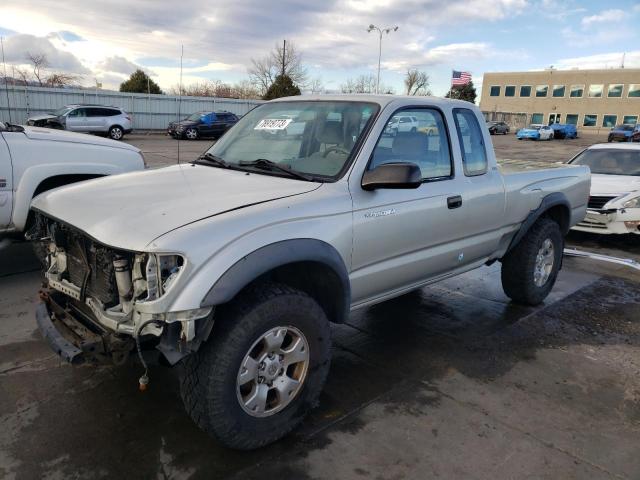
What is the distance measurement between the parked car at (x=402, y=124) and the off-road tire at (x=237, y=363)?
54.1 inches

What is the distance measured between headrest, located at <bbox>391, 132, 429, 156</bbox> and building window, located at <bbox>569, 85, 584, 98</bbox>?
75676 mm

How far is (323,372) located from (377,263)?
79cm

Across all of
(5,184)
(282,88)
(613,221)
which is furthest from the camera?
(282,88)

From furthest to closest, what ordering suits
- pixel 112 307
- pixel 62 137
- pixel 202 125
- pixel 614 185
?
pixel 202 125 < pixel 614 185 < pixel 62 137 < pixel 112 307

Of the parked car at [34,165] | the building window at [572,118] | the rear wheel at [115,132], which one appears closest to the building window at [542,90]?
the building window at [572,118]

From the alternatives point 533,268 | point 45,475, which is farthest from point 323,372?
point 533,268

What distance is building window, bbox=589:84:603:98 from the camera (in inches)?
2689

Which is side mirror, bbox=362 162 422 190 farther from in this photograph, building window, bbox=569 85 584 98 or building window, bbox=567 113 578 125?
building window, bbox=569 85 584 98

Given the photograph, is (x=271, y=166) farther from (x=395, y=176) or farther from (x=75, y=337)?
(x=75, y=337)

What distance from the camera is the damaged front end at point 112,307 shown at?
2412 millimetres

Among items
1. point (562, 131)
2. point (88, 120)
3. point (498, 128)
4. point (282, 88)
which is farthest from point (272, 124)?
point (498, 128)

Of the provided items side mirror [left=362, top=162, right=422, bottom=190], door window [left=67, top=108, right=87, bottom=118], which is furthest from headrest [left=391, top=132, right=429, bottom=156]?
door window [left=67, top=108, right=87, bottom=118]

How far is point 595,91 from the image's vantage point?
6862 cm

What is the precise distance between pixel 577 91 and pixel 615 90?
439 cm
